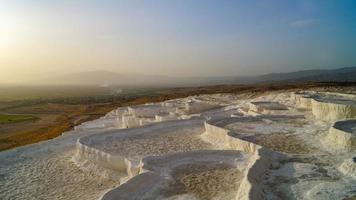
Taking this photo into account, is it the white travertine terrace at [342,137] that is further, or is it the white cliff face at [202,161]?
the white travertine terrace at [342,137]

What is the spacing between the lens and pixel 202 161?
36.8 feet

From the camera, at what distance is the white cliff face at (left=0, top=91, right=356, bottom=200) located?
8.52 m

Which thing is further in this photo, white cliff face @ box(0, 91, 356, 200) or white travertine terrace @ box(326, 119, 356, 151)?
white travertine terrace @ box(326, 119, 356, 151)

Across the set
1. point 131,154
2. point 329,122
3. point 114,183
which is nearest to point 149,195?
point 114,183

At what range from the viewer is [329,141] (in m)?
11.9

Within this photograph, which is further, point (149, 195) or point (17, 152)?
point (17, 152)

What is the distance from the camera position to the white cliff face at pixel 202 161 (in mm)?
8523

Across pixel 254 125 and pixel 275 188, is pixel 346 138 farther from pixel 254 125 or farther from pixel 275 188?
pixel 254 125

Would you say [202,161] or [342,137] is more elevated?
[342,137]

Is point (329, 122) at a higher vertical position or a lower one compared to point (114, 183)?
higher

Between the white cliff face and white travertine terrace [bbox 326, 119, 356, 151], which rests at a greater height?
white travertine terrace [bbox 326, 119, 356, 151]

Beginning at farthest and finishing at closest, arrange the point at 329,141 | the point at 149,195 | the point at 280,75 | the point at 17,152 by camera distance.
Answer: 1. the point at 280,75
2. the point at 17,152
3. the point at 329,141
4. the point at 149,195

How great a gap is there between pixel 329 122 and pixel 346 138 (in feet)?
13.2

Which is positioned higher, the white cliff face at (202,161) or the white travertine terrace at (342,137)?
the white travertine terrace at (342,137)
